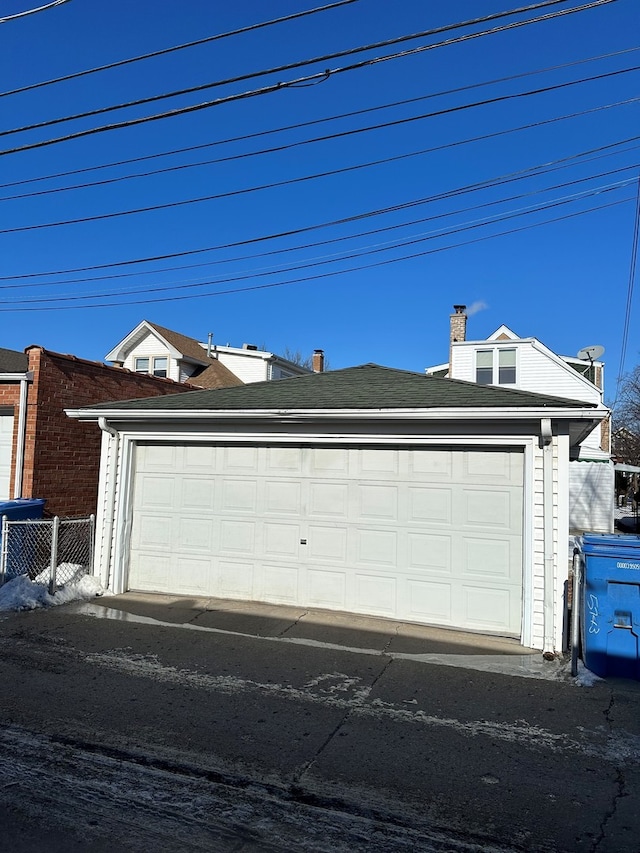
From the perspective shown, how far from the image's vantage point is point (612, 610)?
5.46 metres

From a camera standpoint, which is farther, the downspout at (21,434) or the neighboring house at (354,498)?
the downspout at (21,434)

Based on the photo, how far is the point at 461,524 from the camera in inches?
277

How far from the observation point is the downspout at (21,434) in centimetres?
966

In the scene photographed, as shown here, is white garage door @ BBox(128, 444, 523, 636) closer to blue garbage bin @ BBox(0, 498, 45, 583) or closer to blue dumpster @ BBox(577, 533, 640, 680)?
blue dumpster @ BBox(577, 533, 640, 680)

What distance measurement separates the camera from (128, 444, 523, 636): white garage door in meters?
6.93

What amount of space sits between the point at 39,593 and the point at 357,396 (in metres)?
4.95

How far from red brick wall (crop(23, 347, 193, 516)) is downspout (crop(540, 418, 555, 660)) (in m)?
7.54

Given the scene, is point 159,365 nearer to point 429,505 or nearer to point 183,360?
point 183,360

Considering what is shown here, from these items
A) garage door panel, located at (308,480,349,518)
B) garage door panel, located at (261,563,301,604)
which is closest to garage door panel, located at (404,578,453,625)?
garage door panel, located at (308,480,349,518)

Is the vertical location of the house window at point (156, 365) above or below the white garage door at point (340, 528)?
above

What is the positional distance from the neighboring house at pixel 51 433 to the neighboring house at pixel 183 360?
1317cm

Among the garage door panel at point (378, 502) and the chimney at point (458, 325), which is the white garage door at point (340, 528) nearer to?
the garage door panel at point (378, 502)

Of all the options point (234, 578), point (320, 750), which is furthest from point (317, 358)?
point (320, 750)

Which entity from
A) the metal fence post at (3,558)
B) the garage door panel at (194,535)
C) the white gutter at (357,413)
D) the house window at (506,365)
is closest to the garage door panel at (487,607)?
the white gutter at (357,413)
